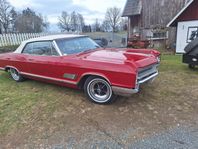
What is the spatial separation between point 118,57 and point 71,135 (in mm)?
1932

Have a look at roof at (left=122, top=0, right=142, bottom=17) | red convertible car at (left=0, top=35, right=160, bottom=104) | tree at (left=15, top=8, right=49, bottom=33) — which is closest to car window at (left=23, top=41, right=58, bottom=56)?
red convertible car at (left=0, top=35, right=160, bottom=104)

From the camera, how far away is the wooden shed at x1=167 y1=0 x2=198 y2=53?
12.0 metres

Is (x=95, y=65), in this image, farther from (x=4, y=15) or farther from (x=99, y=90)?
(x=4, y=15)

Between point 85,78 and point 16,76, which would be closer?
point 85,78

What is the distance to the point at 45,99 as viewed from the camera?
4.57 metres

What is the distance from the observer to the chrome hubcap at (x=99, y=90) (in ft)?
13.2

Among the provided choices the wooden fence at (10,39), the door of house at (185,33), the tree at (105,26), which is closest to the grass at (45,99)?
the door of house at (185,33)

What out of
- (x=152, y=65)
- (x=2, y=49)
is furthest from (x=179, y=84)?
(x=2, y=49)

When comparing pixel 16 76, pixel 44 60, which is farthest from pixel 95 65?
pixel 16 76

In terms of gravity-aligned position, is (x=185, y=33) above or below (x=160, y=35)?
above

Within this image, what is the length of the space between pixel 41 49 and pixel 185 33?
10.7 meters

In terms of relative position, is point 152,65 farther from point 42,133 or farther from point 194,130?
point 42,133

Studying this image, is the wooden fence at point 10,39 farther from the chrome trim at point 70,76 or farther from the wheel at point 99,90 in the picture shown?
the wheel at point 99,90

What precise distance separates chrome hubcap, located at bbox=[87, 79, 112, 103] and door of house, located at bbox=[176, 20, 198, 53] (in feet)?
33.3
